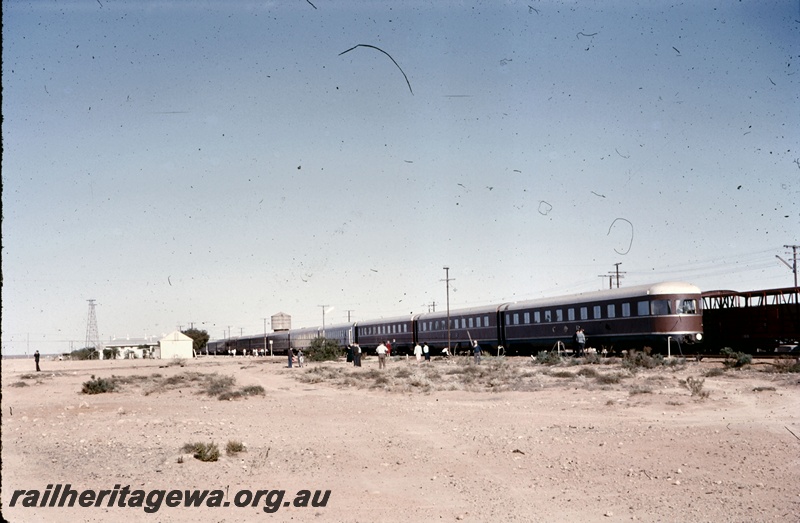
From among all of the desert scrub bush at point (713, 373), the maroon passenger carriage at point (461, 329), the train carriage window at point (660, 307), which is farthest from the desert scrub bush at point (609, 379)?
the maroon passenger carriage at point (461, 329)

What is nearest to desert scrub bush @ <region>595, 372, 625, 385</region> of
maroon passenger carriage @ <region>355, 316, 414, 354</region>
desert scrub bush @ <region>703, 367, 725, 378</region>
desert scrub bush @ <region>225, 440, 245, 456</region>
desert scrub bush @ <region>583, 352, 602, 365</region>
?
desert scrub bush @ <region>703, 367, 725, 378</region>

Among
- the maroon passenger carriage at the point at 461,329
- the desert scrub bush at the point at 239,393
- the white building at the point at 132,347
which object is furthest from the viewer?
the white building at the point at 132,347

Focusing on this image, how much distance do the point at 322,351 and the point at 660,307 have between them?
90.7ft

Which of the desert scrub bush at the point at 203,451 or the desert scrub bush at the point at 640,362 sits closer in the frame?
the desert scrub bush at the point at 203,451

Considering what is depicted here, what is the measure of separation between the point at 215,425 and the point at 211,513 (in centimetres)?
715

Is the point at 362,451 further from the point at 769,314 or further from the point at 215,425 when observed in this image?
the point at 769,314

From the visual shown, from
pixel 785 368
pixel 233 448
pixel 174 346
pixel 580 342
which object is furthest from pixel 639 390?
pixel 174 346

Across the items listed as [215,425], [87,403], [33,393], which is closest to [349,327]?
[33,393]

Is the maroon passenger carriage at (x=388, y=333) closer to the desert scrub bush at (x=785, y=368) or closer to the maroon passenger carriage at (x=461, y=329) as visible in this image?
the maroon passenger carriage at (x=461, y=329)

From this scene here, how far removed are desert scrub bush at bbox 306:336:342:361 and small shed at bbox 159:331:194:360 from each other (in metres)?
27.0

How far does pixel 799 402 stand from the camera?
15.6 metres

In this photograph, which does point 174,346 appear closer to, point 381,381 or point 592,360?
point 381,381

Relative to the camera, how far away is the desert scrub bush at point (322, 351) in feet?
167

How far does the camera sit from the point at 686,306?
30.8 meters
